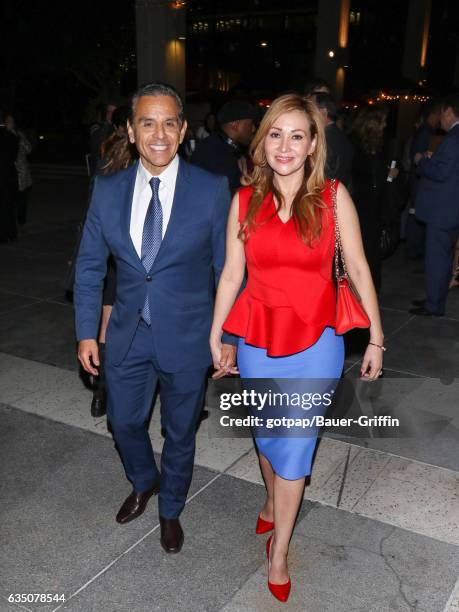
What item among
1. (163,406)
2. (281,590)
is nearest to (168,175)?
(163,406)

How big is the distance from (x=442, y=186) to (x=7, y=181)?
6.84m

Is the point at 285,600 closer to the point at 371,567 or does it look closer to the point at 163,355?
the point at 371,567

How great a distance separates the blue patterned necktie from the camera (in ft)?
9.23

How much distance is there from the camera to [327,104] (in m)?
5.28

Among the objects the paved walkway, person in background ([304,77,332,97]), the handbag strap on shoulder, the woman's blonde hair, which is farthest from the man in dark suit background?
the handbag strap on shoulder

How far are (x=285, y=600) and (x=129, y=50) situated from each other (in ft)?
124

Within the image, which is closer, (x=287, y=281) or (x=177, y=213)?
(x=287, y=281)

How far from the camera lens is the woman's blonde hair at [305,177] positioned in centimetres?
259

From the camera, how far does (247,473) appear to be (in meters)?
3.82

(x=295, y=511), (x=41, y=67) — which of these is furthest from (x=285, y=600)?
(x=41, y=67)

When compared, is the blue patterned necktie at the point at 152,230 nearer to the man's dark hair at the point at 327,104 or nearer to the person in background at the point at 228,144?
the person in background at the point at 228,144

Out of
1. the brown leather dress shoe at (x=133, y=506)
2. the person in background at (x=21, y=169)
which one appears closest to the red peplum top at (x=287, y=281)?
the brown leather dress shoe at (x=133, y=506)

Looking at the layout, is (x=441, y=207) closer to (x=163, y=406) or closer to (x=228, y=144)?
(x=228, y=144)

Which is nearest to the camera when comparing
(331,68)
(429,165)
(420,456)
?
(420,456)
